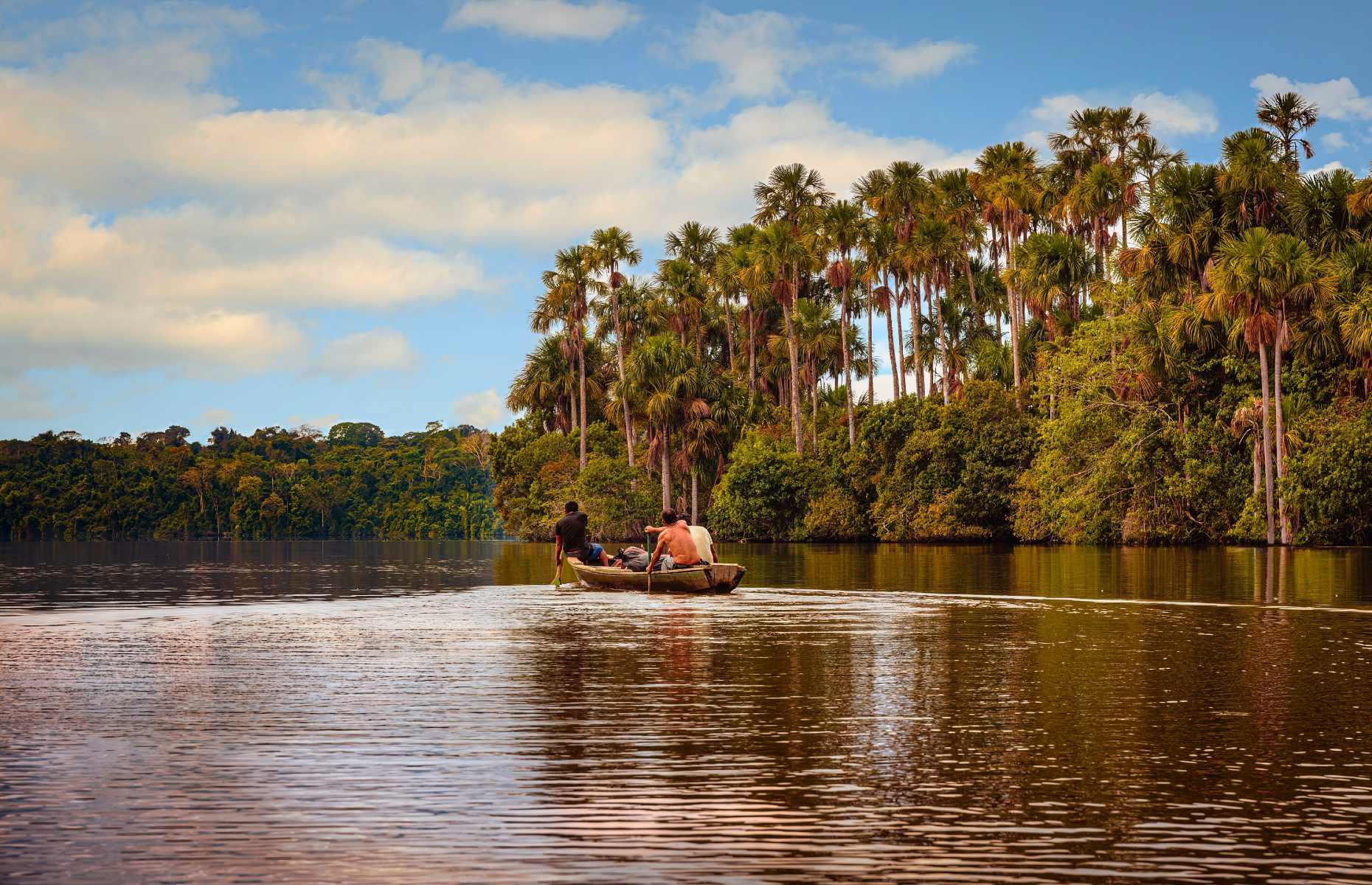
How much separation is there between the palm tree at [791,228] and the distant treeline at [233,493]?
2642 inches

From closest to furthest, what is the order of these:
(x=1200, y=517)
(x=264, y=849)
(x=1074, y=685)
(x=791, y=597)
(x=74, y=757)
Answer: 1. (x=264, y=849)
2. (x=74, y=757)
3. (x=1074, y=685)
4. (x=791, y=597)
5. (x=1200, y=517)

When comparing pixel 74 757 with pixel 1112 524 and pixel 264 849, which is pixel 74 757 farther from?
pixel 1112 524

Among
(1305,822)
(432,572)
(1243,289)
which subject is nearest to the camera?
(1305,822)

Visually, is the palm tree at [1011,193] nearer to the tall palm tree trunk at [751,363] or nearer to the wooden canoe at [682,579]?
the tall palm tree trunk at [751,363]

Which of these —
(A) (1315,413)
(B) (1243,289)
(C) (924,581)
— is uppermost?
(B) (1243,289)

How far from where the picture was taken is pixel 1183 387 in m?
60.8

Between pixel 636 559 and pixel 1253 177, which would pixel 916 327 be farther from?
pixel 636 559

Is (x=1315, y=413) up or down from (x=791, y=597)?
up

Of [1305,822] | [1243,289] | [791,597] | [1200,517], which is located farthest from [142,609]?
[1200,517]

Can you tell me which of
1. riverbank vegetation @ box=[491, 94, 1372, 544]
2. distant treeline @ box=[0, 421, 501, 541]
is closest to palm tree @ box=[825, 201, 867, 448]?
riverbank vegetation @ box=[491, 94, 1372, 544]

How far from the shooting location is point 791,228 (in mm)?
88562

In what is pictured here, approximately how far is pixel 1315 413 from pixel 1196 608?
37.8 metres

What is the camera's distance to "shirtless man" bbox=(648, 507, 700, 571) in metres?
26.2

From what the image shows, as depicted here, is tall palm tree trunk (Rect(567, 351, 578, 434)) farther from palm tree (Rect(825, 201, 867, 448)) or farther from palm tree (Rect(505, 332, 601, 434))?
palm tree (Rect(825, 201, 867, 448))
